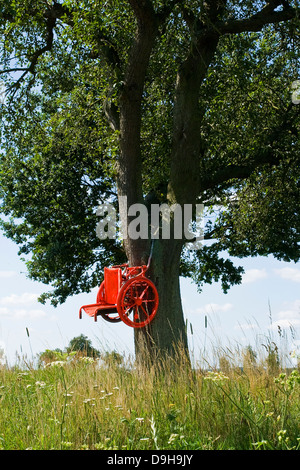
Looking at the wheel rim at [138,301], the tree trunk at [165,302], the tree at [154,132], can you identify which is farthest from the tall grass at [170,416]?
the tree trunk at [165,302]

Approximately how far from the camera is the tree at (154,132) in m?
9.53

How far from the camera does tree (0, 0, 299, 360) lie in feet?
31.3

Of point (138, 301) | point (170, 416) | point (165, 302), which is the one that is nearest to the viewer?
point (170, 416)

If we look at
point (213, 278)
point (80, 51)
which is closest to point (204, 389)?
point (80, 51)

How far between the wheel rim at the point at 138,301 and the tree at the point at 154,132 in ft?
0.95

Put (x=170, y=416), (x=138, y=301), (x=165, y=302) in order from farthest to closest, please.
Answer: (x=165, y=302) → (x=138, y=301) → (x=170, y=416)

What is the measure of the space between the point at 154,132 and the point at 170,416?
8.73 m

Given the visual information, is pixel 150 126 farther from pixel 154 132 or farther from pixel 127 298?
pixel 127 298

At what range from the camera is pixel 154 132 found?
12.1 metres

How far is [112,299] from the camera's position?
9.04 m

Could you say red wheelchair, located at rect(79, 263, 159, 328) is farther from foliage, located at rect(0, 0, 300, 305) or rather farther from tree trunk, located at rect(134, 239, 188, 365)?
foliage, located at rect(0, 0, 300, 305)

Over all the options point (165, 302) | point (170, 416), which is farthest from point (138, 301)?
point (170, 416)

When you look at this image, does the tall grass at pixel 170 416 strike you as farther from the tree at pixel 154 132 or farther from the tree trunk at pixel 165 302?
the tree trunk at pixel 165 302
